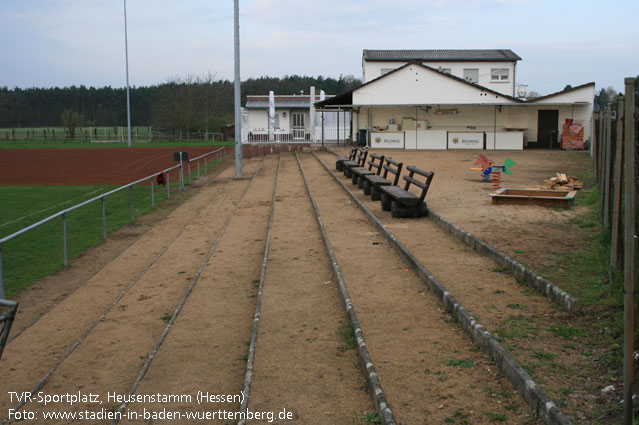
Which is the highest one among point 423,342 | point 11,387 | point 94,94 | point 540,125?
point 94,94

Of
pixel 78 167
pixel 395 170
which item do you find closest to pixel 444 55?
pixel 78 167

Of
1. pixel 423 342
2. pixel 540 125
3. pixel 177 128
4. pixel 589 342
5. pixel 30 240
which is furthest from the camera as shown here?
pixel 177 128

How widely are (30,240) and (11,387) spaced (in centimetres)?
914

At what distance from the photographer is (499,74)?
4378 centimetres

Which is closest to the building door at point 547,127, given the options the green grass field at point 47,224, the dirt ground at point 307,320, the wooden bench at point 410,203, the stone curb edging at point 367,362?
the green grass field at point 47,224

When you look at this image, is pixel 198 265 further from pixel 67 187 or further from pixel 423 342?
pixel 67 187

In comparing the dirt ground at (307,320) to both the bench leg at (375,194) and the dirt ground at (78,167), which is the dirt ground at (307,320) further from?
the dirt ground at (78,167)

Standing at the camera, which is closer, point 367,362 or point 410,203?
point 367,362

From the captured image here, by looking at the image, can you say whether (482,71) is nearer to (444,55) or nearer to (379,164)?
(444,55)

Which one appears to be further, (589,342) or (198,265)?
(198,265)

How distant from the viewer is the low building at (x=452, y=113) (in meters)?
33.9

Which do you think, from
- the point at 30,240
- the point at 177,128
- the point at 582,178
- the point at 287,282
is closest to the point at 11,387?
the point at 287,282

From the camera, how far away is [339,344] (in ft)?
19.7

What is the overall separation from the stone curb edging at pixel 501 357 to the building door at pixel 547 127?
29.7 metres
